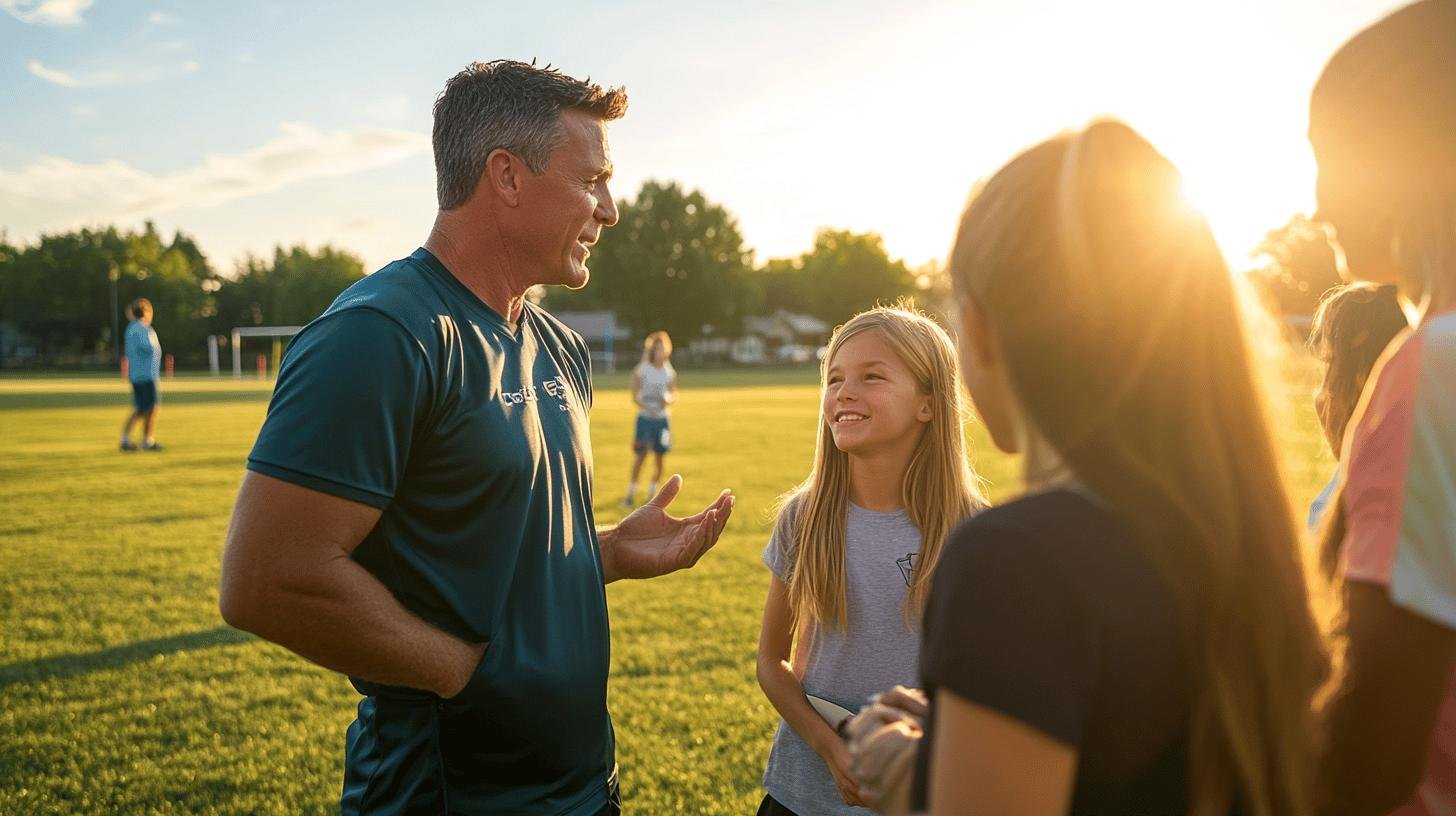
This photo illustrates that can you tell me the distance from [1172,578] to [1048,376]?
0.93 ft

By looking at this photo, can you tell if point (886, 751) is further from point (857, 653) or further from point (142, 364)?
point (142, 364)

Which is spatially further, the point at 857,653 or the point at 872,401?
the point at 872,401

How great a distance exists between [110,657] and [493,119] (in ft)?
18.9

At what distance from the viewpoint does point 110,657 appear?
6402mm

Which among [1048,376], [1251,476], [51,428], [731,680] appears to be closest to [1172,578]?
[1251,476]

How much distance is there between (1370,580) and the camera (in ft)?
3.75

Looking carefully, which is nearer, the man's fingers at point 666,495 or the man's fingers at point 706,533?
the man's fingers at point 706,533

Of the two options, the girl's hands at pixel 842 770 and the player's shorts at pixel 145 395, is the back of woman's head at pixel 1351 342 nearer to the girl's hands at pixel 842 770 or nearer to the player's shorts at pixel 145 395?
the girl's hands at pixel 842 770

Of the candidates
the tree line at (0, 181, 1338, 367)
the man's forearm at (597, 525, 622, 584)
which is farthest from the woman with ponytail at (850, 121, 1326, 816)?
the tree line at (0, 181, 1338, 367)

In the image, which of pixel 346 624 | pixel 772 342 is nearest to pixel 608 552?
pixel 346 624

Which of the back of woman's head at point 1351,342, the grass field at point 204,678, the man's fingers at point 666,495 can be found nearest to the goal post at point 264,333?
the grass field at point 204,678

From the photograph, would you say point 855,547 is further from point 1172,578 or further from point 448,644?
point 1172,578

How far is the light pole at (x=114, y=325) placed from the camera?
8538 cm

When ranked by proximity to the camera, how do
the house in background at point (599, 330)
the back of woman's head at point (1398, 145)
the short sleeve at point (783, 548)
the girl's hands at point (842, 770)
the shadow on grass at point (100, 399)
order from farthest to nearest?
the house in background at point (599, 330)
the shadow on grass at point (100, 399)
the short sleeve at point (783, 548)
the girl's hands at point (842, 770)
the back of woman's head at point (1398, 145)
